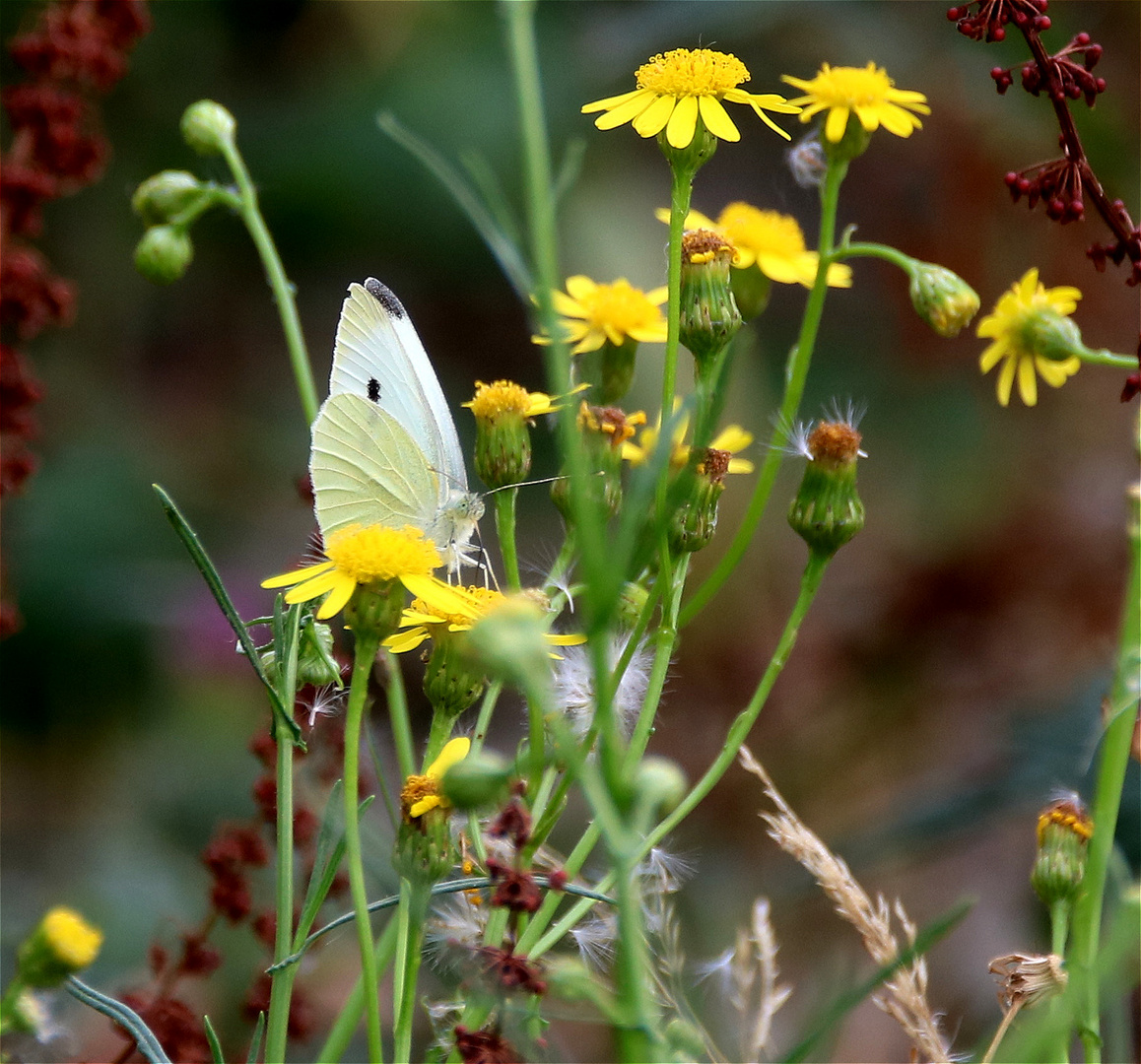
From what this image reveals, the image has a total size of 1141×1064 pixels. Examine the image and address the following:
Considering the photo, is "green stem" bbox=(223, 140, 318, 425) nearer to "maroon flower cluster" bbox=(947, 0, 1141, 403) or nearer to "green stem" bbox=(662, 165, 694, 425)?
"green stem" bbox=(662, 165, 694, 425)

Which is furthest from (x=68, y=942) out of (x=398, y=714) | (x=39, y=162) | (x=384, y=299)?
(x=39, y=162)

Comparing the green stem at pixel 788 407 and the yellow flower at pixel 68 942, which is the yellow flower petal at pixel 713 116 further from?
the yellow flower at pixel 68 942

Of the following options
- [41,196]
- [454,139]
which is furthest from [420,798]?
[454,139]

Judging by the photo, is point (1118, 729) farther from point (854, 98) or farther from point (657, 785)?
point (854, 98)

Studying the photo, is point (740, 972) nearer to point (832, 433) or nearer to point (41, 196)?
point (832, 433)

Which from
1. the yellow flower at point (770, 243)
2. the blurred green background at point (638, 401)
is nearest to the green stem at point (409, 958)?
the yellow flower at point (770, 243)
